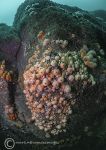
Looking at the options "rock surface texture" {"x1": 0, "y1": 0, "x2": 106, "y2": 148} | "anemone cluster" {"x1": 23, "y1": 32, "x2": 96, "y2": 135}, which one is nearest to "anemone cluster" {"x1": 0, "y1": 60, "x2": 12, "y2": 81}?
"rock surface texture" {"x1": 0, "y1": 0, "x2": 106, "y2": 148}

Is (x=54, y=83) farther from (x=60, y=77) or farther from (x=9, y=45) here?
(x=9, y=45)

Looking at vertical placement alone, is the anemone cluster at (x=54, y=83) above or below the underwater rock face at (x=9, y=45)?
below

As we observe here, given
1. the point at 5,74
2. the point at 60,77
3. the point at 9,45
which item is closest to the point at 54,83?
the point at 60,77

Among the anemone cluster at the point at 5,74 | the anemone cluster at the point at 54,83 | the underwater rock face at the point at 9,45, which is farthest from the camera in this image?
the underwater rock face at the point at 9,45

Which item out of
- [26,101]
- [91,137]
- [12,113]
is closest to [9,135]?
[12,113]

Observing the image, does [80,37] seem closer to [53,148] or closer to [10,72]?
[10,72]

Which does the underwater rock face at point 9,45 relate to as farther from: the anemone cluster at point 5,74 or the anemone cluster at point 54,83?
the anemone cluster at point 54,83

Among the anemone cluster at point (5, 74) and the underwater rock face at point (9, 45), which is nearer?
the anemone cluster at point (5, 74)

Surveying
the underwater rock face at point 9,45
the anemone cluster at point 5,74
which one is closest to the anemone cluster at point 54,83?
the anemone cluster at point 5,74

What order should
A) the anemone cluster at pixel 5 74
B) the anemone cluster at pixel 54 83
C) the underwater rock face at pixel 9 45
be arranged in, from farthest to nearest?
the underwater rock face at pixel 9 45
the anemone cluster at pixel 5 74
the anemone cluster at pixel 54 83
